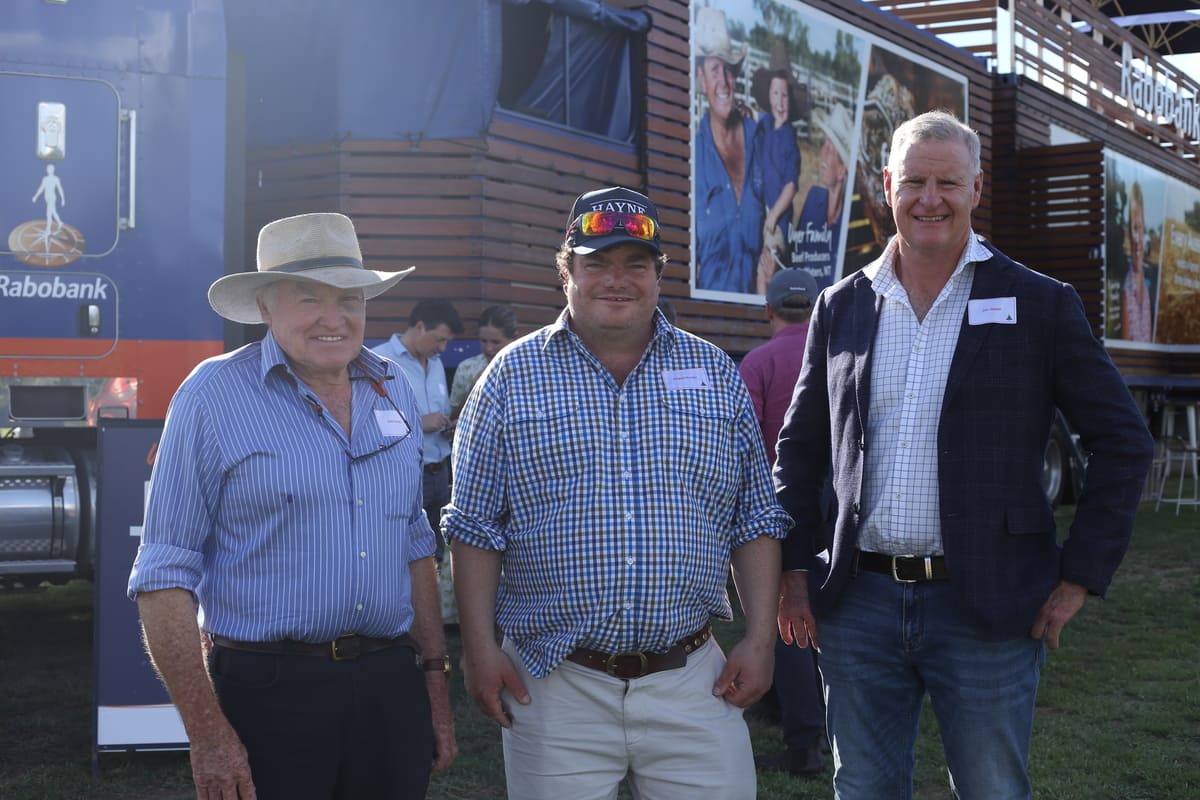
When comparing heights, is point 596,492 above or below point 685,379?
below

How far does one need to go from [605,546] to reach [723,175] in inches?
277

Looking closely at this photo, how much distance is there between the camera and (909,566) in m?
2.69

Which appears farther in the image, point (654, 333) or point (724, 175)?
point (724, 175)

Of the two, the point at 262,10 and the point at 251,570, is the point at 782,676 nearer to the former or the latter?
the point at 251,570

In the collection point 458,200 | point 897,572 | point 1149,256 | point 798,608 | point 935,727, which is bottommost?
point 935,727

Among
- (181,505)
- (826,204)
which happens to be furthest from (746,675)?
(826,204)

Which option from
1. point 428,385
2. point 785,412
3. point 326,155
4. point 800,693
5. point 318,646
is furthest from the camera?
point 326,155

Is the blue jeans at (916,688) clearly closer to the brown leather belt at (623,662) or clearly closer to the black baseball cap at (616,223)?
the brown leather belt at (623,662)

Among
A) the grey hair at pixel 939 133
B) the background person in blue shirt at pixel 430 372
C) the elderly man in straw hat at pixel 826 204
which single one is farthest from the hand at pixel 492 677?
the elderly man in straw hat at pixel 826 204

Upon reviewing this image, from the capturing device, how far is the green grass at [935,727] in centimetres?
464

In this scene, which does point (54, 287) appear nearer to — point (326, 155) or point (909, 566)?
point (326, 155)

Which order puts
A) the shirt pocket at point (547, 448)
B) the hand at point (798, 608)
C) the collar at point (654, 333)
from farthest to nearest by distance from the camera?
the hand at point (798, 608) → the collar at point (654, 333) → the shirt pocket at point (547, 448)

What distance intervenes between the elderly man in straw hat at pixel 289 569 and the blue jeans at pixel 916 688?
2.94 ft

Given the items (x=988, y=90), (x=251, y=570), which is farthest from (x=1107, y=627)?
(x=988, y=90)
